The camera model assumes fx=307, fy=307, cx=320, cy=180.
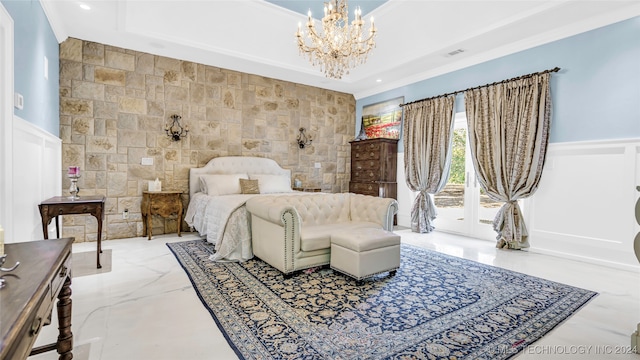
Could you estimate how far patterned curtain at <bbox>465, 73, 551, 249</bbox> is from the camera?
3.99 metres

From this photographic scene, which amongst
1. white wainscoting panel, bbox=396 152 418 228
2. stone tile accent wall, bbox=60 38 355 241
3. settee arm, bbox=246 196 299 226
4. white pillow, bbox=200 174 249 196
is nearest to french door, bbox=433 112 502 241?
white wainscoting panel, bbox=396 152 418 228

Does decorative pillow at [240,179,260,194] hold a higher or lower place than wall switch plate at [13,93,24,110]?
lower

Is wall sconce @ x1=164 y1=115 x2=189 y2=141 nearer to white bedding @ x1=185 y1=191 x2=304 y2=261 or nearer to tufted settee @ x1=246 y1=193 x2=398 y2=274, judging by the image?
white bedding @ x1=185 y1=191 x2=304 y2=261

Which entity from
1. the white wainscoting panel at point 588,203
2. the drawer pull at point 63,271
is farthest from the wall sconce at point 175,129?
the white wainscoting panel at point 588,203

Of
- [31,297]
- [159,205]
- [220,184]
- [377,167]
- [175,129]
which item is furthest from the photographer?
[377,167]

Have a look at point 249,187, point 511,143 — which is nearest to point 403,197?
point 511,143

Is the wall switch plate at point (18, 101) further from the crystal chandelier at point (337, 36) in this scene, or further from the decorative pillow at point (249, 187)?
the decorative pillow at point (249, 187)

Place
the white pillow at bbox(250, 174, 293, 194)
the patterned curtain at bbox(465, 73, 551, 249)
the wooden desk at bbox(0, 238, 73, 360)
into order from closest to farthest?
the wooden desk at bbox(0, 238, 73, 360)
the patterned curtain at bbox(465, 73, 551, 249)
the white pillow at bbox(250, 174, 293, 194)

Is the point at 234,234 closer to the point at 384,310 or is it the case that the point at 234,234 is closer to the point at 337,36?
the point at 384,310

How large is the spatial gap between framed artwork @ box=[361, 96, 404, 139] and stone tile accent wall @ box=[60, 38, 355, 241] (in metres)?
1.40

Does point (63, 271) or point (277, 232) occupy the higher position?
point (63, 271)

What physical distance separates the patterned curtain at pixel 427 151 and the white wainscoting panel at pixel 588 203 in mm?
1443

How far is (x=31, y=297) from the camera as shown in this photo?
0.88m

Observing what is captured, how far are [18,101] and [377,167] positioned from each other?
502 centimetres
